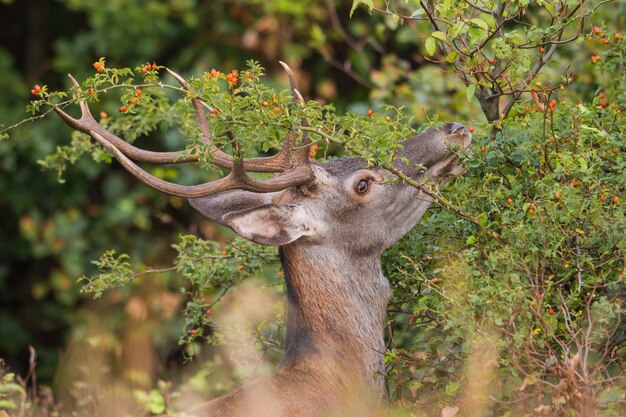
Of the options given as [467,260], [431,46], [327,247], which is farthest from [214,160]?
[467,260]

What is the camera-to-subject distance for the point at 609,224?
3910 millimetres

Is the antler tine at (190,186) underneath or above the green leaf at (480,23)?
underneath

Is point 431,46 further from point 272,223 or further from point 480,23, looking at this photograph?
point 272,223

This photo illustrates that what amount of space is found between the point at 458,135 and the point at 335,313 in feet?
2.98

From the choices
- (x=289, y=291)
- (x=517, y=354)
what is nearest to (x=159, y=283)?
(x=289, y=291)

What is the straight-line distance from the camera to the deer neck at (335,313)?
15.0 feet

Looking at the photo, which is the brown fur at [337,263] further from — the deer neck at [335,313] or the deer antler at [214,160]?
the deer antler at [214,160]

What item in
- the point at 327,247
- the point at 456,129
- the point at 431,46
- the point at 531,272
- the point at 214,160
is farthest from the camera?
the point at 327,247

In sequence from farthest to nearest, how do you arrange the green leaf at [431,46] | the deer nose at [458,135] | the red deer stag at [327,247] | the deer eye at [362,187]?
the deer eye at [362,187] → the deer nose at [458,135] → the red deer stag at [327,247] → the green leaf at [431,46]

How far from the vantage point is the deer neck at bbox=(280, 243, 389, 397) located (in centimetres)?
458

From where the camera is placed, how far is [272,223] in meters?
4.45

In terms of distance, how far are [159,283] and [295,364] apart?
3.33 m

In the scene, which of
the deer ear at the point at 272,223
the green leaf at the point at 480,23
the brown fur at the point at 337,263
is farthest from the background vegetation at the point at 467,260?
the deer ear at the point at 272,223

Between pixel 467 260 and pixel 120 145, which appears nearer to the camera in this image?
pixel 467 260
